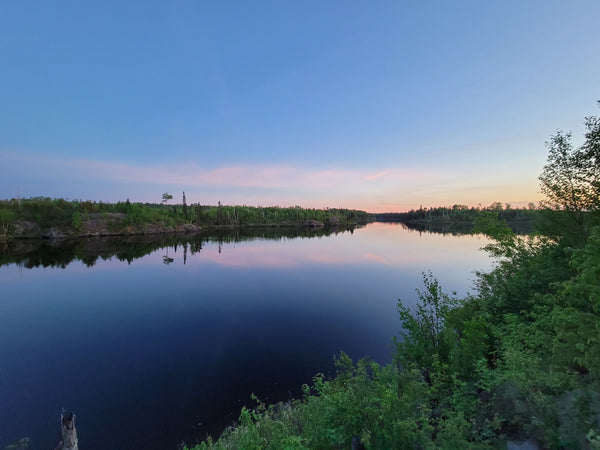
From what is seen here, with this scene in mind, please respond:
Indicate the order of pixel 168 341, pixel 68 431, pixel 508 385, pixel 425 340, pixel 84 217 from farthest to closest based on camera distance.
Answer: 1. pixel 84 217
2. pixel 168 341
3. pixel 425 340
4. pixel 68 431
5. pixel 508 385

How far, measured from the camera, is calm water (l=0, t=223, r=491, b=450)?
8320 mm

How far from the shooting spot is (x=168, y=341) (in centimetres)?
1372

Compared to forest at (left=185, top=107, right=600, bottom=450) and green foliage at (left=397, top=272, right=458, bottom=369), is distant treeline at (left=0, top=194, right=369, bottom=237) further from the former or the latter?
green foliage at (left=397, top=272, right=458, bottom=369)

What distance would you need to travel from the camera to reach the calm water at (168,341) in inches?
328

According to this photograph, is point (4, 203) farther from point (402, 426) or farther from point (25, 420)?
point (402, 426)

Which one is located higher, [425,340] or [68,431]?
[425,340]

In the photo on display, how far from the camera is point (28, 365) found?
10938 millimetres

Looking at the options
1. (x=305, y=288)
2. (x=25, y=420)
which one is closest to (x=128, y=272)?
(x=305, y=288)

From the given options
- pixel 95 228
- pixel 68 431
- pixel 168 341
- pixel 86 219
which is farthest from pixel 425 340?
pixel 86 219

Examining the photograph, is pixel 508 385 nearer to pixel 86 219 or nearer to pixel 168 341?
pixel 168 341

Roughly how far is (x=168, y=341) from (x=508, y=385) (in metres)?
15.7

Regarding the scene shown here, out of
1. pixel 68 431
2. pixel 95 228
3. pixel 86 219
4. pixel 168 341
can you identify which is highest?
pixel 86 219

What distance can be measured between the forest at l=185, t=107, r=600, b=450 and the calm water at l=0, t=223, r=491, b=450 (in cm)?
262

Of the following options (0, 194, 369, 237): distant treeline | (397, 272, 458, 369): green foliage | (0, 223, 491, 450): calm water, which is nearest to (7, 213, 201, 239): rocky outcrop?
(0, 194, 369, 237): distant treeline
